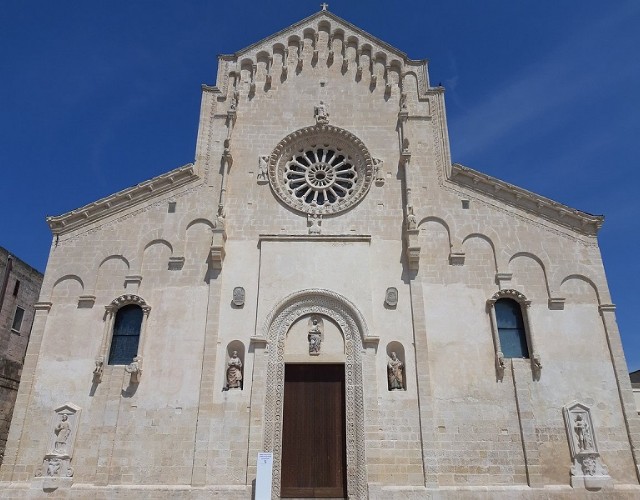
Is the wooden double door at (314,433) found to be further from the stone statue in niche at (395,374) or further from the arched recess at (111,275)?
the arched recess at (111,275)

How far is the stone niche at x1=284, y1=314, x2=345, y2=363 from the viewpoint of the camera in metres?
16.3

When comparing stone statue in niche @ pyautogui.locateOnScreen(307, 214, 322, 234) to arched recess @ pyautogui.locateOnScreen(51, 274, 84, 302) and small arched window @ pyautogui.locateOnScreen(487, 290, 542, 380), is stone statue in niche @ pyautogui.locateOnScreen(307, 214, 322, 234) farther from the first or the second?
arched recess @ pyautogui.locateOnScreen(51, 274, 84, 302)

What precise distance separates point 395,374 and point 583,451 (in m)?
5.57

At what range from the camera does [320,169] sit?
19578 mm

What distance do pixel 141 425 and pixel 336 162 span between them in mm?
11163

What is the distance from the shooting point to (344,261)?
17.4m

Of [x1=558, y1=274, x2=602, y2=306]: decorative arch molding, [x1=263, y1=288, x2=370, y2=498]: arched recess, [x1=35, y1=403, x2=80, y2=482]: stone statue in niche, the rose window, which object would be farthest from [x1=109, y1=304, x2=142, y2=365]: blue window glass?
[x1=558, y1=274, x2=602, y2=306]: decorative arch molding

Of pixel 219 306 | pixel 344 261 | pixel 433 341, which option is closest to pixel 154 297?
pixel 219 306

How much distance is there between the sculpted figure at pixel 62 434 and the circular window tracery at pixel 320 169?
31.8ft

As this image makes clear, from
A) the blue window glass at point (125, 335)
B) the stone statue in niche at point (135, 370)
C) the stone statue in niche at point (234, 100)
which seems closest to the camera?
the stone statue in niche at point (135, 370)

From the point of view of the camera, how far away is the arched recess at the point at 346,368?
48.9 feet

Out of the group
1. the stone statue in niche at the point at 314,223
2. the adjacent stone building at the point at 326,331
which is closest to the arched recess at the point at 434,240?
the adjacent stone building at the point at 326,331

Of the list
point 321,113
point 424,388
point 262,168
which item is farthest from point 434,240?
point 262,168

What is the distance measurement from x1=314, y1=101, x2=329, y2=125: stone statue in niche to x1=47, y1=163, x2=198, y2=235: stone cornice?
5.01m
